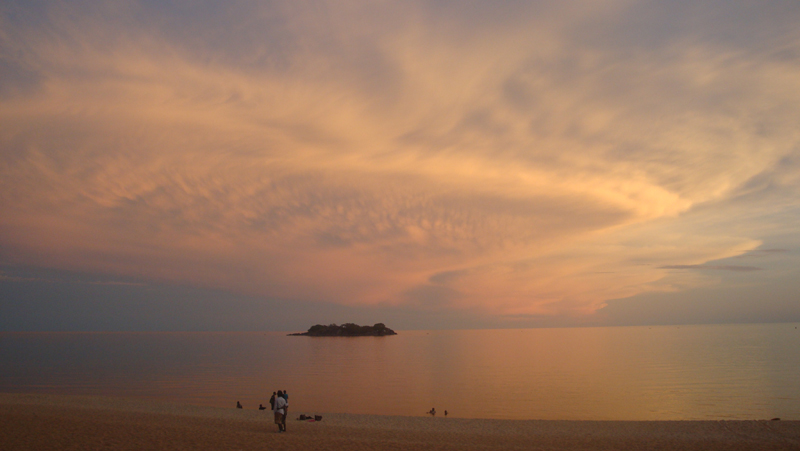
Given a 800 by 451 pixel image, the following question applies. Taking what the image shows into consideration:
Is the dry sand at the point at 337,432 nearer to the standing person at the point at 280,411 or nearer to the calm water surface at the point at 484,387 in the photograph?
the standing person at the point at 280,411

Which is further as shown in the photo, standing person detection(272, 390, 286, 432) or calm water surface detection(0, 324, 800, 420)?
calm water surface detection(0, 324, 800, 420)

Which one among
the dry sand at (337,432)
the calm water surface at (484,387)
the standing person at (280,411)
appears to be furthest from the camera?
the calm water surface at (484,387)

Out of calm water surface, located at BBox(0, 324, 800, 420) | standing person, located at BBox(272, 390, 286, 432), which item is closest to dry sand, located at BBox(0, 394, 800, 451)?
standing person, located at BBox(272, 390, 286, 432)

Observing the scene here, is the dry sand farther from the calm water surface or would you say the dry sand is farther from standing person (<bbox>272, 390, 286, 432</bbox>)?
the calm water surface

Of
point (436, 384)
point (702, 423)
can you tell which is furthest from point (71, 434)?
point (436, 384)

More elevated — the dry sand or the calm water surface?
the dry sand

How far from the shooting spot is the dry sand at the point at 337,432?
64.1 ft

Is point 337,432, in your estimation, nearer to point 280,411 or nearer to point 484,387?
point 280,411

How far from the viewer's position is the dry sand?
64.1 feet

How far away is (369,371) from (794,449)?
171 feet

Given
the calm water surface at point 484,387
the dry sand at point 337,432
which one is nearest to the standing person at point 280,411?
the dry sand at point 337,432

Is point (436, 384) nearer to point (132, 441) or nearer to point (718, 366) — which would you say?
point (132, 441)

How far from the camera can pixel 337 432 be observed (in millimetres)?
25578

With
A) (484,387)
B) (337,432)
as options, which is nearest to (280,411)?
(337,432)
